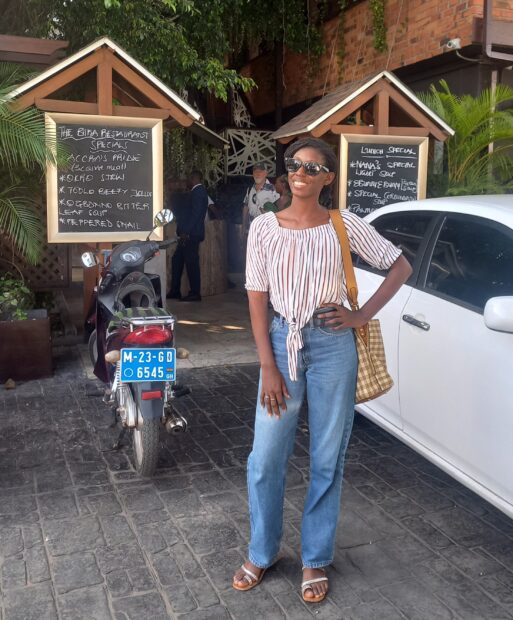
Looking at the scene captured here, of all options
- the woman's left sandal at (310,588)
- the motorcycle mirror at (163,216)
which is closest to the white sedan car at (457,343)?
the woman's left sandal at (310,588)

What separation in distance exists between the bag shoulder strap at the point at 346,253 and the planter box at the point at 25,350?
4.01m

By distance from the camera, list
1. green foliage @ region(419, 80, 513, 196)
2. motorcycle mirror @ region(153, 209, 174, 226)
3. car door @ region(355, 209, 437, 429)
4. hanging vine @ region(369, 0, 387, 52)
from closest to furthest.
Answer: car door @ region(355, 209, 437, 429)
motorcycle mirror @ region(153, 209, 174, 226)
green foliage @ region(419, 80, 513, 196)
hanging vine @ region(369, 0, 387, 52)

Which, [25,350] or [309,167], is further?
[25,350]

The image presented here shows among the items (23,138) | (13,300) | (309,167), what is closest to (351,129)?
(23,138)

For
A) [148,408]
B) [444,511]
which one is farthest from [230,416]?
[444,511]

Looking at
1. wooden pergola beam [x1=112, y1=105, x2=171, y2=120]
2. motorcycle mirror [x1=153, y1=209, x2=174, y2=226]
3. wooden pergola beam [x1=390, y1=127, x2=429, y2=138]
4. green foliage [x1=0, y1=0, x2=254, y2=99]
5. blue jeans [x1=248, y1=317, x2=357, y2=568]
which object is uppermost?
green foliage [x1=0, y1=0, x2=254, y2=99]

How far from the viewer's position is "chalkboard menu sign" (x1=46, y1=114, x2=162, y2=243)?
6340 mm

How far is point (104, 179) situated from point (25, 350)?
5.64 feet

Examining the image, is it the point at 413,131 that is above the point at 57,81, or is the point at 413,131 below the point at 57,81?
below

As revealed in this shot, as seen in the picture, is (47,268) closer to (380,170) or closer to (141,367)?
(380,170)

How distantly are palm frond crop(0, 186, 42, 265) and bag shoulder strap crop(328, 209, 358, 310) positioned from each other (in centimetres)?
387

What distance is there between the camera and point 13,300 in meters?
6.30

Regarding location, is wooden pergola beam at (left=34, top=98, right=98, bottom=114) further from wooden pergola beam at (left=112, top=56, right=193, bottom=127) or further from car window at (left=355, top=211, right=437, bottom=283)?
car window at (left=355, top=211, right=437, bottom=283)

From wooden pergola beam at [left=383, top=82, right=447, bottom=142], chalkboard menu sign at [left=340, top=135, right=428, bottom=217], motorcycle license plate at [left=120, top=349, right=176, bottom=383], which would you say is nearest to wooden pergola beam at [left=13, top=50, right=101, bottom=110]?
chalkboard menu sign at [left=340, top=135, right=428, bottom=217]
